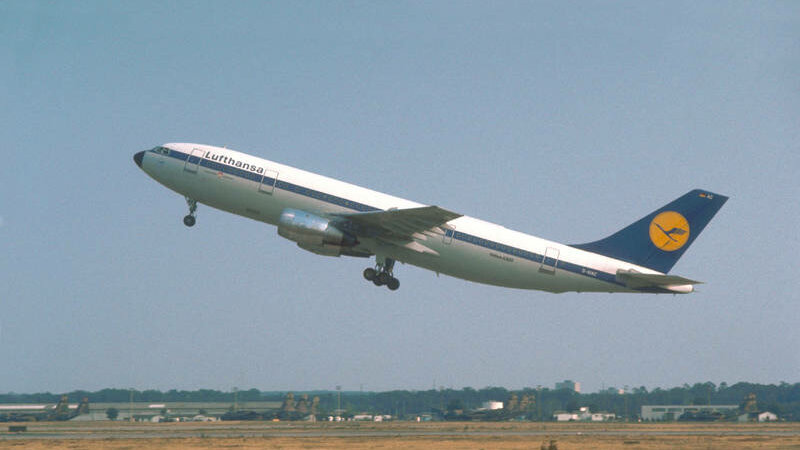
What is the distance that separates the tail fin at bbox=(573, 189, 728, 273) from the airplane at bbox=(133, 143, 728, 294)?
5 cm

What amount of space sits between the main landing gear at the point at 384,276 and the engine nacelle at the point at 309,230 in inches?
174

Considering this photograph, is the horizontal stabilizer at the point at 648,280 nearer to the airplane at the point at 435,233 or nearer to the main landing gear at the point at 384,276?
the airplane at the point at 435,233

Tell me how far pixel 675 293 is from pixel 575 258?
5.31 m

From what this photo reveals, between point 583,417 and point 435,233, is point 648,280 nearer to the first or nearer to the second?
point 435,233

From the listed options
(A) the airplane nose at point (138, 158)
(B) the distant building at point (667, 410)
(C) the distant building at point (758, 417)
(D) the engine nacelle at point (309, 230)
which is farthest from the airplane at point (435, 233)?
(B) the distant building at point (667, 410)

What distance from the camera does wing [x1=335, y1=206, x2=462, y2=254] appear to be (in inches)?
1642

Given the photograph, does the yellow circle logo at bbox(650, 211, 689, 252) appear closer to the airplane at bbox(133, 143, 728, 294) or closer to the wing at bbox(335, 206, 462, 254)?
the airplane at bbox(133, 143, 728, 294)

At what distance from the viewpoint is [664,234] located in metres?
45.6

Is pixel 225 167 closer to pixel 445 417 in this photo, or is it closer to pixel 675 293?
pixel 675 293

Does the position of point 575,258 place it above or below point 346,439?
above

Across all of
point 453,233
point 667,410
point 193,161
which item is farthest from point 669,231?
point 667,410

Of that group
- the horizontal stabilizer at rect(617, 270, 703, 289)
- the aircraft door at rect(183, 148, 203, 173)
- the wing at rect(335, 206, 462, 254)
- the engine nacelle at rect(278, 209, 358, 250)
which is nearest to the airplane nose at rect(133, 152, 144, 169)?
the aircraft door at rect(183, 148, 203, 173)

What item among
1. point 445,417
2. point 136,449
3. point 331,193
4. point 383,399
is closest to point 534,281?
point 331,193

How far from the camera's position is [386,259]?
4775cm
